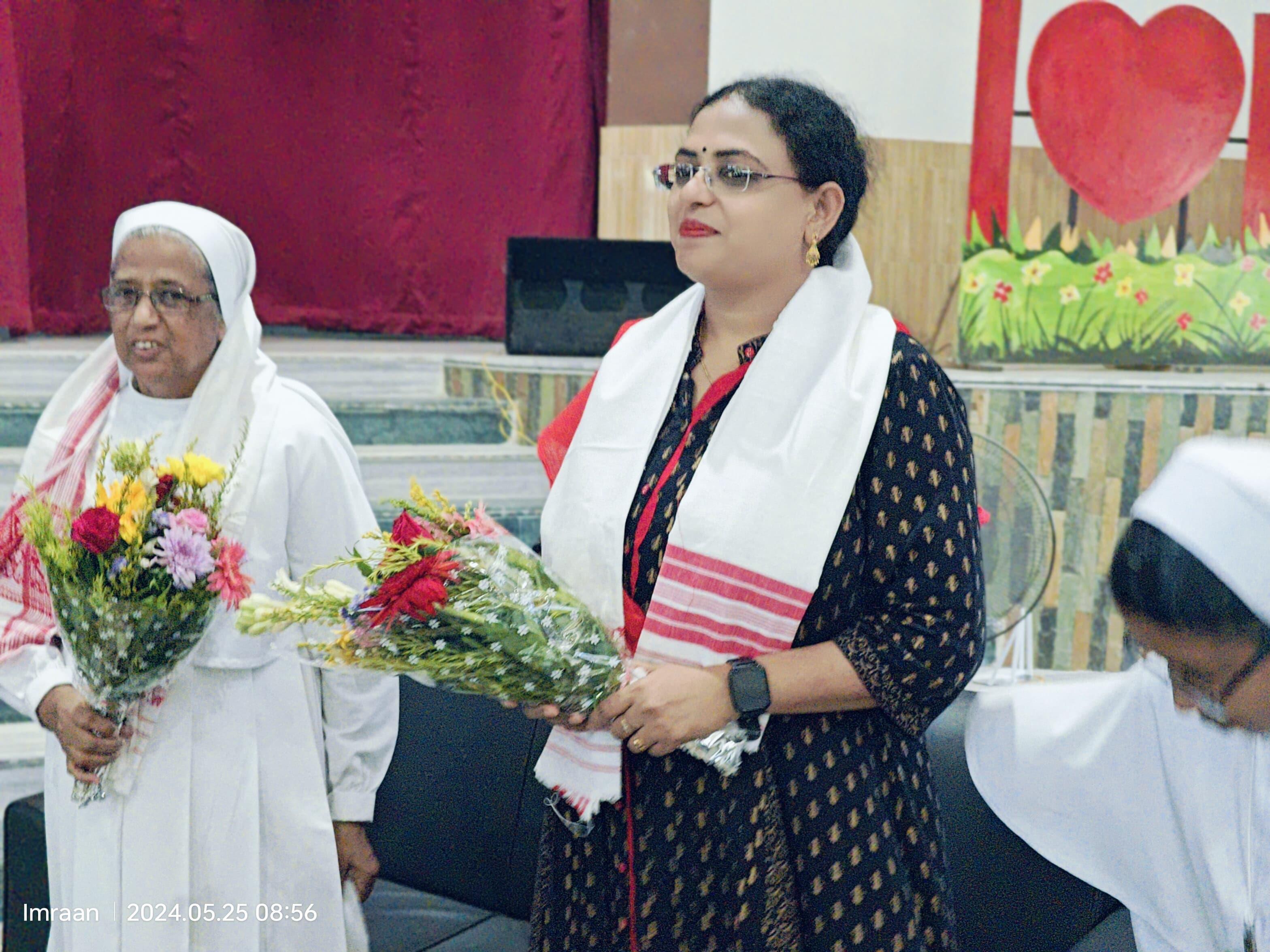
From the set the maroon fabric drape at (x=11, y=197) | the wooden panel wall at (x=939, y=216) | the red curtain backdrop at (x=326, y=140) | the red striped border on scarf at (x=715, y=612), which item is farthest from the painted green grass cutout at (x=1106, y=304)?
the maroon fabric drape at (x=11, y=197)

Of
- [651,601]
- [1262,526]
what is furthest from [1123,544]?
[651,601]

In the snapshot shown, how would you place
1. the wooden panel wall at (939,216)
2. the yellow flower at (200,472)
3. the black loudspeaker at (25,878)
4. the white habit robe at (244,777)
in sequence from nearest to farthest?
the yellow flower at (200,472)
the white habit robe at (244,777)
the black loudspeaker at (25,878)
the wooden panel wall at (939,216)

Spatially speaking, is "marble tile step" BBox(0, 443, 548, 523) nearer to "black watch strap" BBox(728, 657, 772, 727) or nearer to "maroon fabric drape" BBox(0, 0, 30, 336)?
"maroon fabric drape" BBox(0, 0, 30, 336)

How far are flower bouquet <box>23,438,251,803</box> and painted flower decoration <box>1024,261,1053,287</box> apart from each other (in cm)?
330

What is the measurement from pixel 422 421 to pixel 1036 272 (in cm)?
226

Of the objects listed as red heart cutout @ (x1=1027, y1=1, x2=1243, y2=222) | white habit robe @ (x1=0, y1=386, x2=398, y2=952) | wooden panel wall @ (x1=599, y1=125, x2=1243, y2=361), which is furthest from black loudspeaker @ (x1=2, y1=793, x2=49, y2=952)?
red heart cutout @ (x1=1027, y1=1, x2=1243, y2=222)

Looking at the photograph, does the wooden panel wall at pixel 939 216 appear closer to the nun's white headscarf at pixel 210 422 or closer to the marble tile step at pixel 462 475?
the marble tile step at pixel 462 475

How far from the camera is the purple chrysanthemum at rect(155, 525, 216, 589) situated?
149cm

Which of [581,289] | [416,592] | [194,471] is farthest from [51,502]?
[581,289]

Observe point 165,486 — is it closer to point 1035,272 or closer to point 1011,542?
point 1011,542

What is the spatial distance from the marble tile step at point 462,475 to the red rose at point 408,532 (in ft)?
8.82

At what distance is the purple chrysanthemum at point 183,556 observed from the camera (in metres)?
1.49

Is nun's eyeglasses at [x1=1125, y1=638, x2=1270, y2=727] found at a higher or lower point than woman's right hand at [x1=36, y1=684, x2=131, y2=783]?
higher

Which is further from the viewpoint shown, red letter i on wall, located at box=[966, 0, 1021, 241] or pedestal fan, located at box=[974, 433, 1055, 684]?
red letter i on wall, located at box=[966, 0, 1021, 241]
